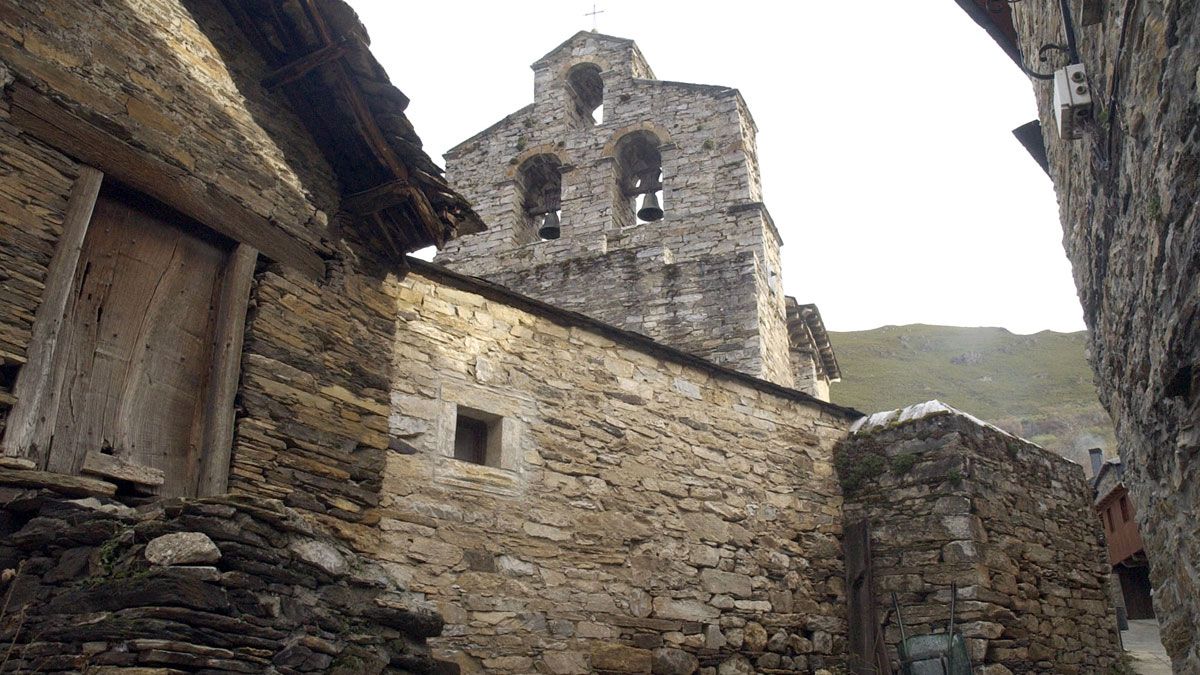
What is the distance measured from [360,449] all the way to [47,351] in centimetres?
182

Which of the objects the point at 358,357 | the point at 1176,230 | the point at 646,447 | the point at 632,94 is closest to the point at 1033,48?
the point at 1176,230

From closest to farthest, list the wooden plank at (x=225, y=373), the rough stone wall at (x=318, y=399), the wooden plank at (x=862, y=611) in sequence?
1. the wooden plank at (x=225, y=373)
2. the rough stone wall at (x=318, y=399)
3. the wooden plank at (x=862, y=611)

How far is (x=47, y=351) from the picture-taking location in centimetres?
434

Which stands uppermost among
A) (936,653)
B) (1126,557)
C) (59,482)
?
(1126,557)

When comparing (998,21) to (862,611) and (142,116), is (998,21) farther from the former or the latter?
(142,116)

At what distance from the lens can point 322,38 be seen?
5844 mm

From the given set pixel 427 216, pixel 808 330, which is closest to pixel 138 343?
pixel 427 216

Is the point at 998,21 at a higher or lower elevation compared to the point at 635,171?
lower

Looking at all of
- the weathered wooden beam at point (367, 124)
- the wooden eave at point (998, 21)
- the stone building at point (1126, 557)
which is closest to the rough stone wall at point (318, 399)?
the weathered wooden beam at point (367, 124)

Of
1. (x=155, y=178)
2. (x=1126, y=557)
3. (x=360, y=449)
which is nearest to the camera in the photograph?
(x=155, y=178)

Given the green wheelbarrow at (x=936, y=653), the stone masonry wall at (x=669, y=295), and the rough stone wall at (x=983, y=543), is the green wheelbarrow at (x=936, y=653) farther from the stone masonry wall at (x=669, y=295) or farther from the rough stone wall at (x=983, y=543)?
the stone masonry wall at (x=669, y=295)

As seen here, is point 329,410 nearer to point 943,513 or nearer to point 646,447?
point 646,447

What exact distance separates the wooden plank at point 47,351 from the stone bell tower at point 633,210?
7.55m

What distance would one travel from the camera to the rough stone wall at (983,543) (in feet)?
25.2
